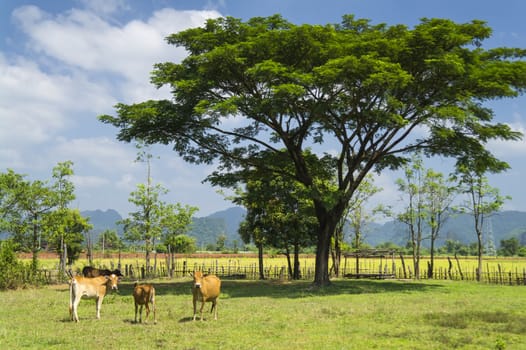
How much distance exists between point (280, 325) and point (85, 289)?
584 centimetres

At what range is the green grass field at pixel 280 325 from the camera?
10562 millimetres

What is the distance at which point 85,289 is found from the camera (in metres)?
13.9

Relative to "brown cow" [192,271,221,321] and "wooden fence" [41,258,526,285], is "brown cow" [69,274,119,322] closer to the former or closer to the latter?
"brown cow" [192,271,221,321]

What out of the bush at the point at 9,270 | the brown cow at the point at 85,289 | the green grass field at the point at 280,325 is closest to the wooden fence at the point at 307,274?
the bush at the point at 9,270

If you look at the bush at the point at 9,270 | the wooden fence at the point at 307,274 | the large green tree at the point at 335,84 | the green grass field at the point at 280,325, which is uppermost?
the large green tree at the point at 335,84

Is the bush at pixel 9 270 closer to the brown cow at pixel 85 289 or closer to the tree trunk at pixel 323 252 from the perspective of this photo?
the brown cow at pixel 85 289

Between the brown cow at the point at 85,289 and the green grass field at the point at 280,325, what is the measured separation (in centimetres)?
42

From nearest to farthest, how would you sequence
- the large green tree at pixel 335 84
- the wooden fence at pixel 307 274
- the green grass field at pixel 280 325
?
the green grass field at pixel 280 325, the large green tree at pixel 335 84, the wooden fence at pixel 307 274

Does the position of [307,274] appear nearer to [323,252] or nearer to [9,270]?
[323,252]

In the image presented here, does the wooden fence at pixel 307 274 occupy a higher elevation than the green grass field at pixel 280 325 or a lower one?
lower

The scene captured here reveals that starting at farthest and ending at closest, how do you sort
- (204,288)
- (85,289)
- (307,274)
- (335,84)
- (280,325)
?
(307,274) → (335,84) → (85,289) → (204,288) → (280,325)

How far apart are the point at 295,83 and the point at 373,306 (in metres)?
10.6

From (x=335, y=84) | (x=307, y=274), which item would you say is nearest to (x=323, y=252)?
(x=335, y=84)

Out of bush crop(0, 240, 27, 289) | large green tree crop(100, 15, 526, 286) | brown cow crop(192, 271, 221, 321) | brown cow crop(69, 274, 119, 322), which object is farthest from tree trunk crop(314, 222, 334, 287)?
bush crop(0, 240, 27, 289)
